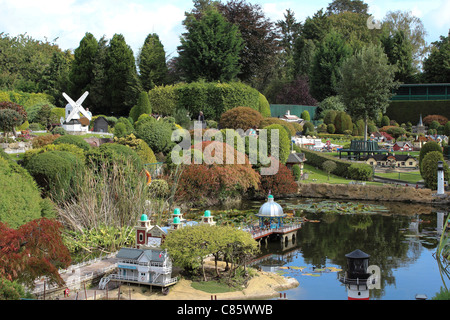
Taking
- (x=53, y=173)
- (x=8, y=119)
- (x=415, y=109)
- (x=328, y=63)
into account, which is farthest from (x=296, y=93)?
(x=53, y=173)

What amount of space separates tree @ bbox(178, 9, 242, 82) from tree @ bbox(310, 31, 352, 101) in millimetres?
13973

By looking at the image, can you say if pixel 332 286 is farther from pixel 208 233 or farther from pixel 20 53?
pixel 20 53

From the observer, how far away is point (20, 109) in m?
38.8

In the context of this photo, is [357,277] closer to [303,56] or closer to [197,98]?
[197,98]

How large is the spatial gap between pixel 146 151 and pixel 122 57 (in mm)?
24337

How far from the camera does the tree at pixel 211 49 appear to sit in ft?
178

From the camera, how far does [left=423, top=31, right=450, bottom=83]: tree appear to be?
68812 millimetres

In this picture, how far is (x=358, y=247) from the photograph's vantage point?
24.5 meters

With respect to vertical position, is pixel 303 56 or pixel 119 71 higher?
pixel 303 56

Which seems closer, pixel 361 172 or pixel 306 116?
pixel 361 172

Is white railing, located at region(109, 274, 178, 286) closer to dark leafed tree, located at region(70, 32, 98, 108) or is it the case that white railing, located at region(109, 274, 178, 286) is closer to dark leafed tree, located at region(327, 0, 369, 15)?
dark leafed tree, located at region(70, 32, 98, 108)

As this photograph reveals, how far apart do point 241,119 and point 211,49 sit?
12614 mm

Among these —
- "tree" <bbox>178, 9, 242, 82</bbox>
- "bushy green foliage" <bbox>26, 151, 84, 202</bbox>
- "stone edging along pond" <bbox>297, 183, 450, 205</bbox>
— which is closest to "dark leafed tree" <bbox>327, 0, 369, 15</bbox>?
"tree" <bbox>178, 9, 242, 82</bbox>

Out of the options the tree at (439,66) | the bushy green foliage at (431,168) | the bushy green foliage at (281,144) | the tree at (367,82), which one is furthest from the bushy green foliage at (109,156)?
the tree at (439,66)
